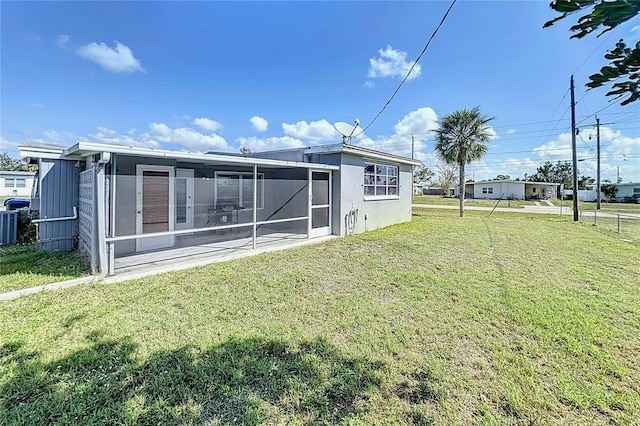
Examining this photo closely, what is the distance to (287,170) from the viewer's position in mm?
9148

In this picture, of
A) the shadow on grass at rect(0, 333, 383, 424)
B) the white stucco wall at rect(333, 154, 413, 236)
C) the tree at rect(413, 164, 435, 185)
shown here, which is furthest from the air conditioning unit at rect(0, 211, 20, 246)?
the tree at rect(413, 164, 435, 185)

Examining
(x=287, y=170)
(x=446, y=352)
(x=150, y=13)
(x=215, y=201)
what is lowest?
(x=446, y=352)

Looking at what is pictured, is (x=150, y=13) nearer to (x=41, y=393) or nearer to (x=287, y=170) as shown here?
(x=287, y=170)

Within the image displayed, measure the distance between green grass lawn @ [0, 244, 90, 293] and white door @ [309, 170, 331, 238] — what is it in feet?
18.8

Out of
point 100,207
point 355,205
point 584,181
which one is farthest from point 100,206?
point 584,181

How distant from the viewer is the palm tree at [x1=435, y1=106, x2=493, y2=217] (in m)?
16.7

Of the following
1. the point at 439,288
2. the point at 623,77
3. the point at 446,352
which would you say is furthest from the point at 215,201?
the point at 623,77

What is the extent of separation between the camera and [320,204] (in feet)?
31.1

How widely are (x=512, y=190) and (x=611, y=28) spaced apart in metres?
49.8

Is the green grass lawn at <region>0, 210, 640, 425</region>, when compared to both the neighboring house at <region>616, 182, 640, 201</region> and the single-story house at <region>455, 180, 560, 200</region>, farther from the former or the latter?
the neighboring house at <region>616, 182, 640, 201</region>

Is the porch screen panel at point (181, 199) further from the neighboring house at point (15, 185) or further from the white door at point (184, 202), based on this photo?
the neighboring house at point (15, 185)

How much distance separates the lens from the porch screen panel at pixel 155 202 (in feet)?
19.9

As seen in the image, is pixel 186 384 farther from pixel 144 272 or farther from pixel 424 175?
pixel 424 175

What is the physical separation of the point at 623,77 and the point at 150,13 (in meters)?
12.6
